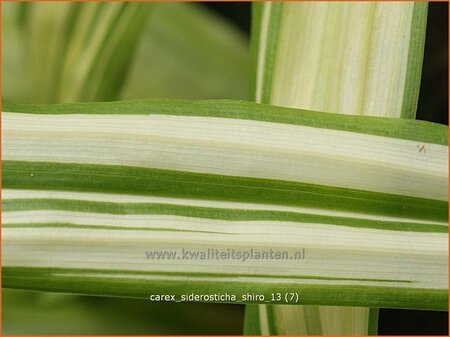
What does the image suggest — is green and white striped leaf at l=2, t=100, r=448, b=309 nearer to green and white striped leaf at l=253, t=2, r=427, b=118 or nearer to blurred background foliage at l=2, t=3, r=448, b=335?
green and white striped leaf at l=253, t=2, r=427, b=118

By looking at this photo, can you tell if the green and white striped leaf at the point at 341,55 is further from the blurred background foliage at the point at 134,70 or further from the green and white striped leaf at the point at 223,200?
the blurred background foliage at the point at 134,70

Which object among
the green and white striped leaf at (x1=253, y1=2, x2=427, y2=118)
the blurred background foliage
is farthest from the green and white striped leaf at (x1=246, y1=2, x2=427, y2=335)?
the blurred background foliage

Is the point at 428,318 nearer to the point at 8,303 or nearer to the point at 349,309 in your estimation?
the point at 349,309

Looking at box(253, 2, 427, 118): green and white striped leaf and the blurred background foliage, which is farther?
the blurred background foliage

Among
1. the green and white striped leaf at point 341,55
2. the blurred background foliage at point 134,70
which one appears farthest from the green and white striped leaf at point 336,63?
the blurred background foliage at point 134,70

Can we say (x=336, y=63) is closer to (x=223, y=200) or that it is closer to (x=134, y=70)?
(x=223, y=200)

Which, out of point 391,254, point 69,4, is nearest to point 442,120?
point 391,254

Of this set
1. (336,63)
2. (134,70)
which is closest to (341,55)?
(336,63)
